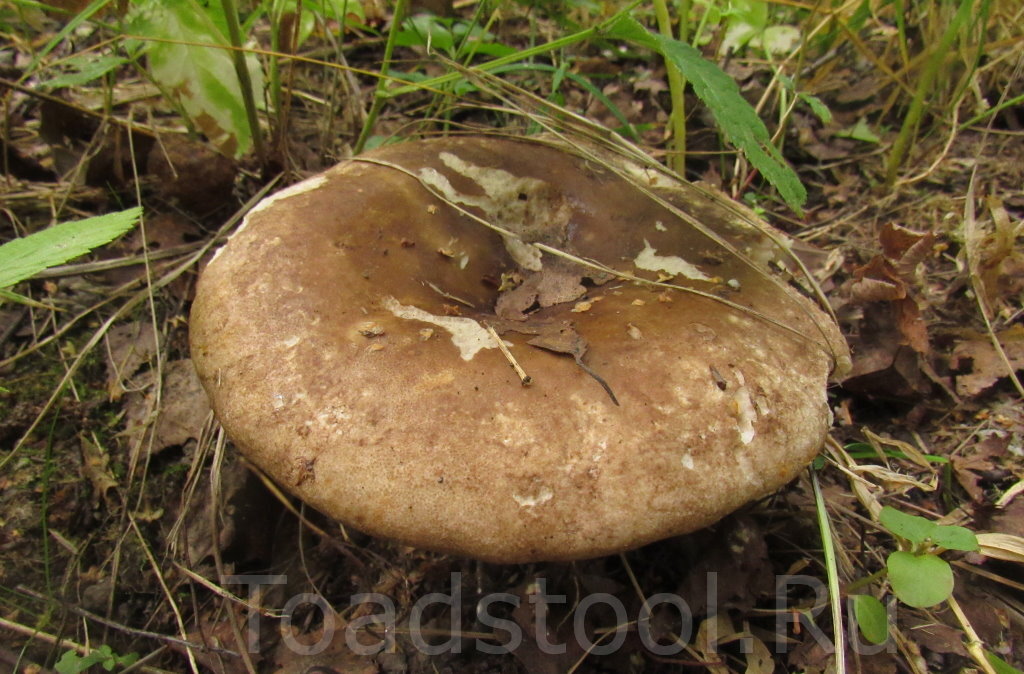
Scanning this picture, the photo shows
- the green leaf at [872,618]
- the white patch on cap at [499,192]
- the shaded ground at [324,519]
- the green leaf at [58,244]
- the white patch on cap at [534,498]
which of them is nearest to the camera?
the white patch on cap at [534,498]

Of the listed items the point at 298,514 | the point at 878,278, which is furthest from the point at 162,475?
the point at 878,278

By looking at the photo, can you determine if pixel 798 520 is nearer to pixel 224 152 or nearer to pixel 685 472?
pixel 685 472

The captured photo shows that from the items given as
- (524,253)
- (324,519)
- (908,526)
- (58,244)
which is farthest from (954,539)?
(58,244)

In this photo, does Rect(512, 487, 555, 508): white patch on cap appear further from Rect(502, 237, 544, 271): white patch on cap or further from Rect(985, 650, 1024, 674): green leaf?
Rect(985, 650, 1024, 674): green leaf

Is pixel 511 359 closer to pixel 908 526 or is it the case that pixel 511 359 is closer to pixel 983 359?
pixel 908 526

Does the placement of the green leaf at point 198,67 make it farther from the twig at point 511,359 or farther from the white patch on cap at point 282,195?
the twig at point 511,359

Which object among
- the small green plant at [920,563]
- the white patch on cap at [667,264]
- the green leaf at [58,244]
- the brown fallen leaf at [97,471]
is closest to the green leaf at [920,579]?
the small green plant at [920,563]
